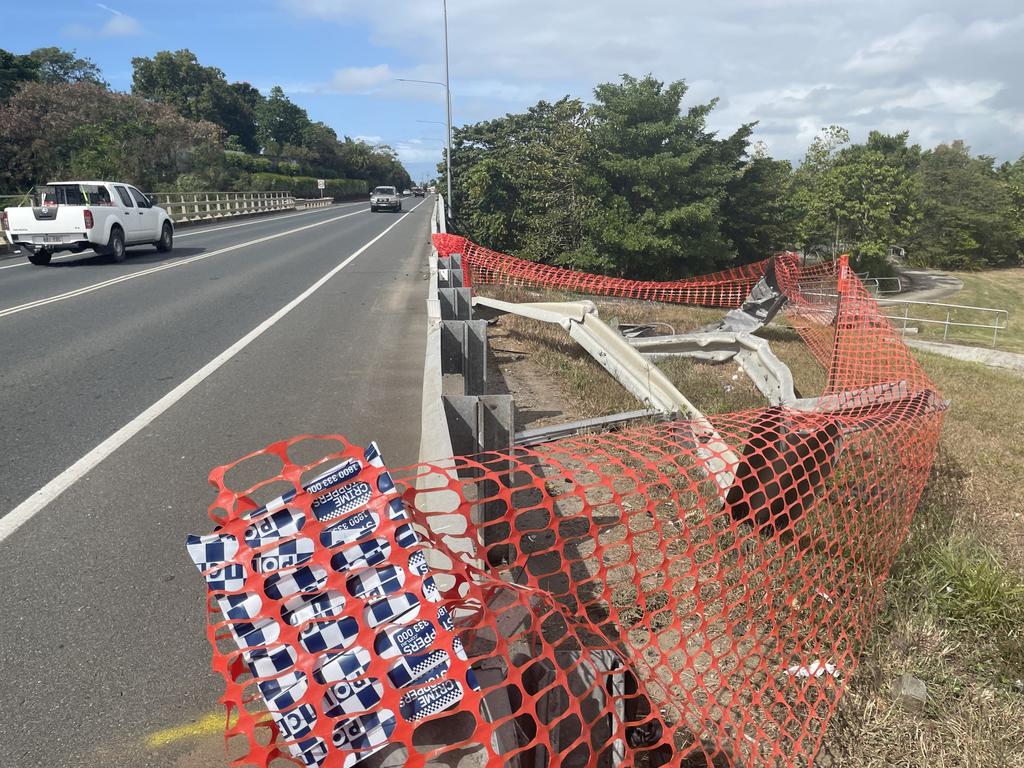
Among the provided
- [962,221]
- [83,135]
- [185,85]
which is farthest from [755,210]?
[185,85]

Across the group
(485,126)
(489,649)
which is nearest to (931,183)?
(485,126)

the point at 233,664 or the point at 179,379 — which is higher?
the point at 233,664

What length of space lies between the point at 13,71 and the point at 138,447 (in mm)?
54201

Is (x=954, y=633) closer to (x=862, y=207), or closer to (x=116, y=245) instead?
(x=116, y=245)

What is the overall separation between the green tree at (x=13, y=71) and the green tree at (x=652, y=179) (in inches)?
1599

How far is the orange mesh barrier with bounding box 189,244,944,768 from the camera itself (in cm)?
208

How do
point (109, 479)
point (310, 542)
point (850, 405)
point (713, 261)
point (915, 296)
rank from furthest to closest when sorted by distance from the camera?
point (915, 296) → point (713, 261) → point (850, 405) → point (109, 479) → point (310, 542)

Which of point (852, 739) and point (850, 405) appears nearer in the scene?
point (852, 739)

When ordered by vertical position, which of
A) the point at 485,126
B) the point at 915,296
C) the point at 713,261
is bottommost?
the point at 915,296

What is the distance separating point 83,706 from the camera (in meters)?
2.88

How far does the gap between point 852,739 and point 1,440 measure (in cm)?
603

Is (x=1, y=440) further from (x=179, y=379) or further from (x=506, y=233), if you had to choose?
(x=506, y=233)

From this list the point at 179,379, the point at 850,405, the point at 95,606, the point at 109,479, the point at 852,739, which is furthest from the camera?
the point at 179,379

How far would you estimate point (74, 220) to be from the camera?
16.8 meters
